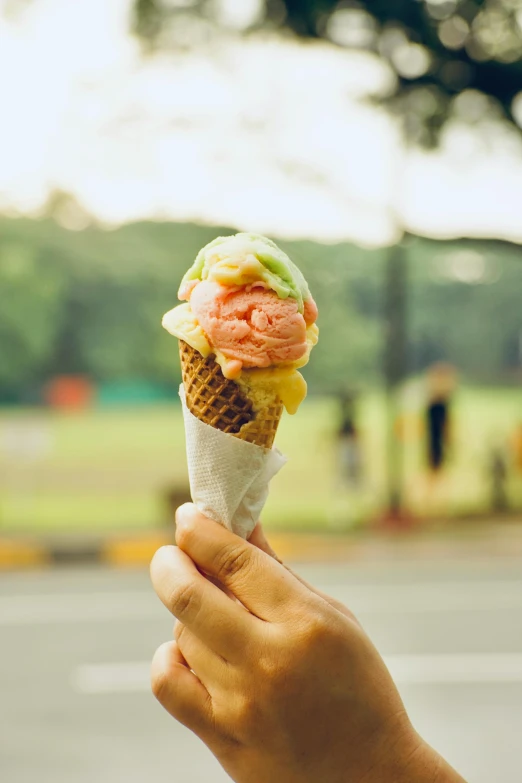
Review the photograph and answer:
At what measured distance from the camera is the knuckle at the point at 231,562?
122 centimetres

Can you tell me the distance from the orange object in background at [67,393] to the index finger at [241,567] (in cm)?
893

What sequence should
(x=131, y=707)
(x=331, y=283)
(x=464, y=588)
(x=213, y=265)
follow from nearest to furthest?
(x=213, y=265)
(x=131, y=707)
(x=464, y=588)
(x=331, y=283)

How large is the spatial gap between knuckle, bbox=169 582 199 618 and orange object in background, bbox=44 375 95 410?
902 centimetres

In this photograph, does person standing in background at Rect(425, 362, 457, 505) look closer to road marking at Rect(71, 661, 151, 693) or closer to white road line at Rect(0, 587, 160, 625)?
white road line at Rect(0, 587, 160, 625)

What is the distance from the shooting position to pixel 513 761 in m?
4.12

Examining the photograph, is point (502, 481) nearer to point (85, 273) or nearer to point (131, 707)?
point (85, 273)

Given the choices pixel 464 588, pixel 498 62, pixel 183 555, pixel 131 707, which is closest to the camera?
pixel 183 555

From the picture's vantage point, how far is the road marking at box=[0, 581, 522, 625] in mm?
6836

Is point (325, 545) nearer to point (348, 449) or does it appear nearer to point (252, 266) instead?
point (348, 449)

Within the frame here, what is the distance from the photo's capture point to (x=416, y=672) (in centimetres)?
541

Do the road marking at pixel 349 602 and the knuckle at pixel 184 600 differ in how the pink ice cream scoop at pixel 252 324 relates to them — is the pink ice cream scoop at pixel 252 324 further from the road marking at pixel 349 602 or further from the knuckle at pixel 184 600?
the road marking at pixel 349 602

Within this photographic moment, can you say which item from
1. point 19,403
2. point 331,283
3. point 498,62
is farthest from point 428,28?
point 19,403

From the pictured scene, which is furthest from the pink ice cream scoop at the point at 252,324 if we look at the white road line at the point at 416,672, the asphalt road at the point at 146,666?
the white road line at the point at 416,672

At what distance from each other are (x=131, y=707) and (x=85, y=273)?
20.0 feet
